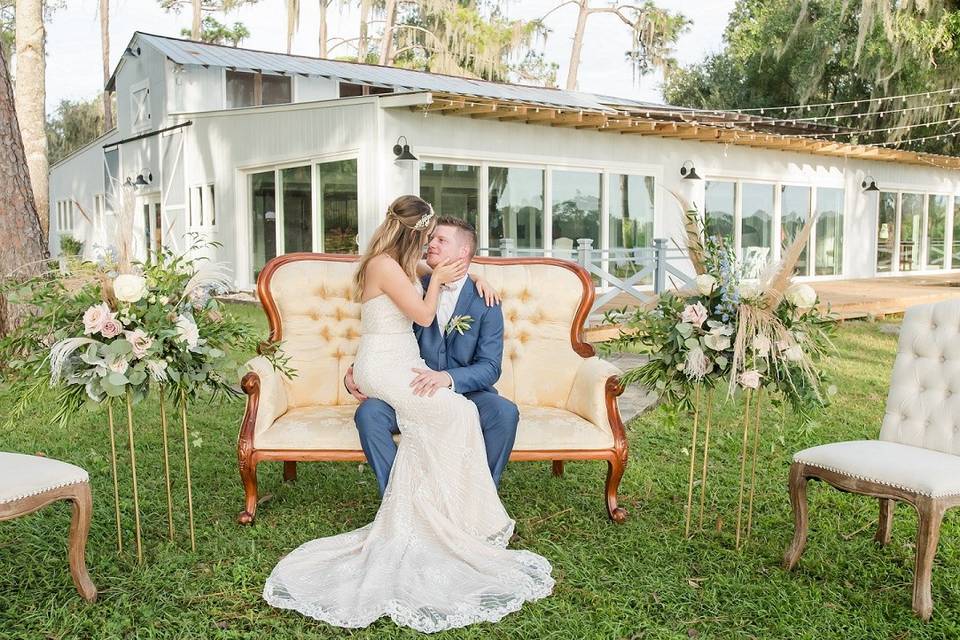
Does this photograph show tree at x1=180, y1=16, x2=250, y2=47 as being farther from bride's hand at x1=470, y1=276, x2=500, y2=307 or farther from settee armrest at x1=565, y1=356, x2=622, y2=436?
settee armrest at x1=565, y1=356, x2=622, y2=436

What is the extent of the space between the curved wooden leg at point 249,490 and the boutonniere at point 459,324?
3.28ft

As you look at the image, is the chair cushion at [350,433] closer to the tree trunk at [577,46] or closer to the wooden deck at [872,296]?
the wooden deck at [872,296]

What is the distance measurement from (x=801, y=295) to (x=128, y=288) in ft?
7.82

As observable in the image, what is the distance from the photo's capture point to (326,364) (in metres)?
3.96

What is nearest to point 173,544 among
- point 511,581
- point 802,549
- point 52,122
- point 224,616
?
point 224,616

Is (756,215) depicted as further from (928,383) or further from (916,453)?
(916,453)

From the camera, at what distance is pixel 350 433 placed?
3428mm

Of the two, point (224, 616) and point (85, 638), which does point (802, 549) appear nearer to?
point (224, 616)

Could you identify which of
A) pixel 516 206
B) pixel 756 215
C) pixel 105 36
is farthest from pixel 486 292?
pixel 105 36

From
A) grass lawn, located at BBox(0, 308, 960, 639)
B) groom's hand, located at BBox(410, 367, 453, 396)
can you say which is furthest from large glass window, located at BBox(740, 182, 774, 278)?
groom's hand, located at BBox(410, 367, 453, 396)

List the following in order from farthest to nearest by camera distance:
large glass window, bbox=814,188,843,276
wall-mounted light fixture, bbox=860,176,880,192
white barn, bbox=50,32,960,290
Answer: wall-mounted light fixture, bbox=860,176,880,192, large glass window, bbox=814,188,843,276, white barn, bbox=50,32,960,290

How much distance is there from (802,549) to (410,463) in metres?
1.50

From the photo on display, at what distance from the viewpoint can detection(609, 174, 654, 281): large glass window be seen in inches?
470

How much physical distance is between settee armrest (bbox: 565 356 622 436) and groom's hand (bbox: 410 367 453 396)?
2.18ft
